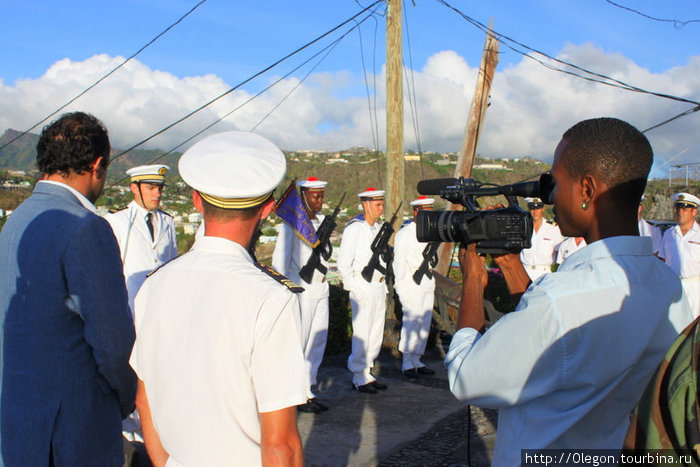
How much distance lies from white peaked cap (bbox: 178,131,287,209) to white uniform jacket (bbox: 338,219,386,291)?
14.8 ft

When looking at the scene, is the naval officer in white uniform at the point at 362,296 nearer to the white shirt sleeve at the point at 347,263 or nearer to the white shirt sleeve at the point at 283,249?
the white shirt sleeve at the point at 347,263

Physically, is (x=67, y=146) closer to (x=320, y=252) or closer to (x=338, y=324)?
(x=320, y=252)

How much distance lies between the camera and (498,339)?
1.41m

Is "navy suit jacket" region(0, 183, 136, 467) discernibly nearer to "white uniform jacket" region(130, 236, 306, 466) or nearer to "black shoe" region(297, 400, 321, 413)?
"white uniform jacket" region(130, 236, 306, 466)

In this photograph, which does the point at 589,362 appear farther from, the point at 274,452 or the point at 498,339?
the point at 274,452

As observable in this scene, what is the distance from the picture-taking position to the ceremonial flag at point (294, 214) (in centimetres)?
533

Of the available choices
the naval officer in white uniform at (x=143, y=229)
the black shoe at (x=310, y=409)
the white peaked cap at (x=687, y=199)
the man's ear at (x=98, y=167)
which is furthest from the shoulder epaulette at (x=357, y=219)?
the man's ear at (x=98, y=167)

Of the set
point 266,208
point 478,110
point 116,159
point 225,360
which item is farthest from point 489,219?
point 478,110

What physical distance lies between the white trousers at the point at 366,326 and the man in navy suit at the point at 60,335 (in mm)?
4012

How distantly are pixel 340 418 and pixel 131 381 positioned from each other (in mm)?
3286

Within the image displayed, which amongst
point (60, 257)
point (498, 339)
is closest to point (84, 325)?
point (60, 257)

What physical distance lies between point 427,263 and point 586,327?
5.17 meters

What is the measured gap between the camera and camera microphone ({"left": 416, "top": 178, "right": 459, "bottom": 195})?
2.17 meters

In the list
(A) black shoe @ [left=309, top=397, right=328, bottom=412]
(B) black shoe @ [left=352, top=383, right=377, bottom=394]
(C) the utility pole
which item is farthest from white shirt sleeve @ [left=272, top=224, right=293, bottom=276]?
(C) the utility pole
